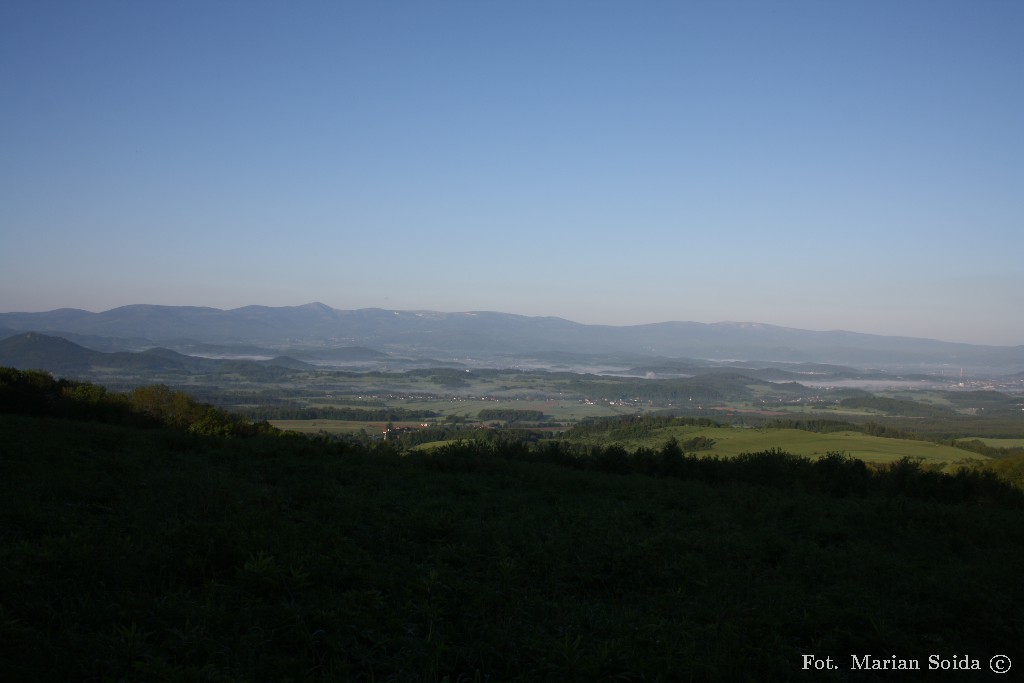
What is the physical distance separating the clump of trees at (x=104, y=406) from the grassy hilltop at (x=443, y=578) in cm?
868

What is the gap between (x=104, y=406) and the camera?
21109 mm

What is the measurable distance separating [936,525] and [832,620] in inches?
259

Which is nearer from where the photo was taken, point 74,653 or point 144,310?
point 74,653

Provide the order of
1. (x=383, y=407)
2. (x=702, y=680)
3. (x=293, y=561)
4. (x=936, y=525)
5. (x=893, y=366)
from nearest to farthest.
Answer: (x=702, y=680), (x=293, y=561), (x=936, y=525), (x=383, y=407), (x=893, y=366)

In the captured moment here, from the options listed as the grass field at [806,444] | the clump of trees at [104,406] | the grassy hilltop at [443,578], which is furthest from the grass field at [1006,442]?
the clump of trees at [104,406]

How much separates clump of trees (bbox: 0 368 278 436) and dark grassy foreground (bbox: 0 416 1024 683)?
9.82 metres

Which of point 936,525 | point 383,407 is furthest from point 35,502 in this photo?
point 383,407

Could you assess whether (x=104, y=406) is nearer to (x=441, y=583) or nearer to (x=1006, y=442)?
(x=441, y=583)

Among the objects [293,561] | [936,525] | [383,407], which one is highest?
[293,561]

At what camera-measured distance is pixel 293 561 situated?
19.1 feet

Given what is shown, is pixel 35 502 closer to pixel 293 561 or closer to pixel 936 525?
pixel 293 561

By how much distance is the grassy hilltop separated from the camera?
4.41m

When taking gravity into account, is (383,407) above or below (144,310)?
below

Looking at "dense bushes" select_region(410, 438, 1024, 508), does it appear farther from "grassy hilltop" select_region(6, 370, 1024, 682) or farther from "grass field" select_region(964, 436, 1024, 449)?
"grass field" select_region(964, 436, 1024, 449)
